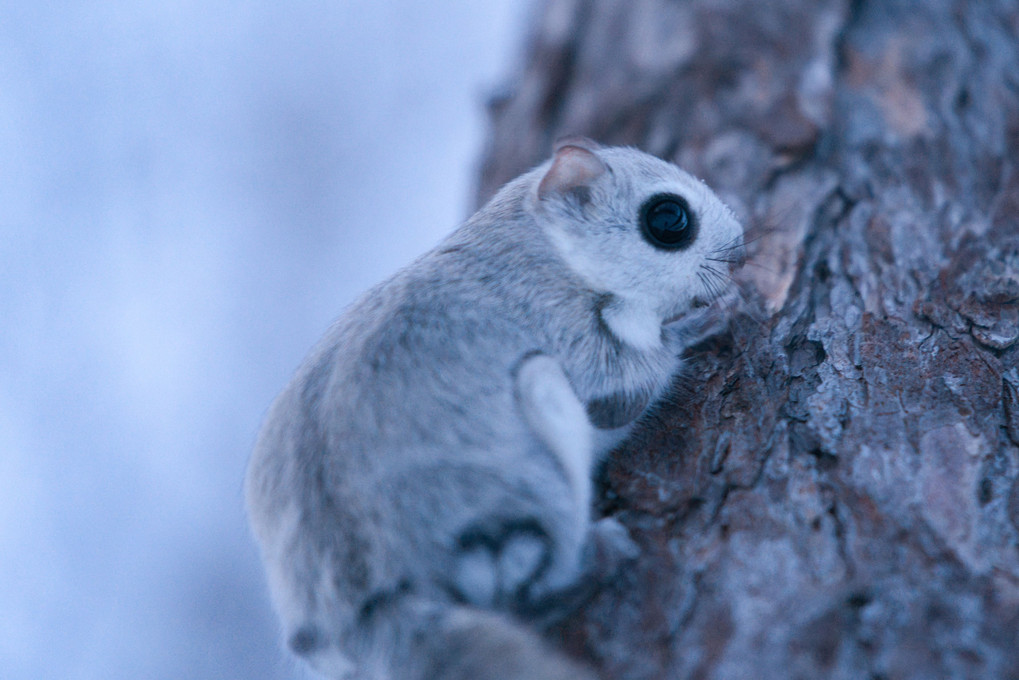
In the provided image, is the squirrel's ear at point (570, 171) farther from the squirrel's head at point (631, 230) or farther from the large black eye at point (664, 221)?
the large black eye at point (664, 221)

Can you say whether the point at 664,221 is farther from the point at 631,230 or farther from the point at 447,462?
the point at 447,462

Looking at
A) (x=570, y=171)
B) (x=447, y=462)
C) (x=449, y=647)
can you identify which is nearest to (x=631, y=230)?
(x=570, y=171)

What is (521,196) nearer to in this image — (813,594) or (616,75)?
(813,594)

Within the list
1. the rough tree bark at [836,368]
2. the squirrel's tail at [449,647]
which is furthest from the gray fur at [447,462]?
the rough tree bark at [836,368]

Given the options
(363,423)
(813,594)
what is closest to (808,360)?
(813,594)

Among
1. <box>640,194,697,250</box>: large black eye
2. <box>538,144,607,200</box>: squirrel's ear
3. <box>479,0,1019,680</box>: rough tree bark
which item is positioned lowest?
<box>479,0,1019,680</box>: rough tree bark

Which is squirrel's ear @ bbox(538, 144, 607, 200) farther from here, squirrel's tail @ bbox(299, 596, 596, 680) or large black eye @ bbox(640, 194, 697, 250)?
squirrel's tail @ bbox(299, 596, 596, 680)

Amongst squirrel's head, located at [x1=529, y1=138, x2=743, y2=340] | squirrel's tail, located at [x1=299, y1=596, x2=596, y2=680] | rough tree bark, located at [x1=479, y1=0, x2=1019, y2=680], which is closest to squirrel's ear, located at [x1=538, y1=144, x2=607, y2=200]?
squirrel's head, located at [x1=529, y1=138, x2=743, y2=340]
